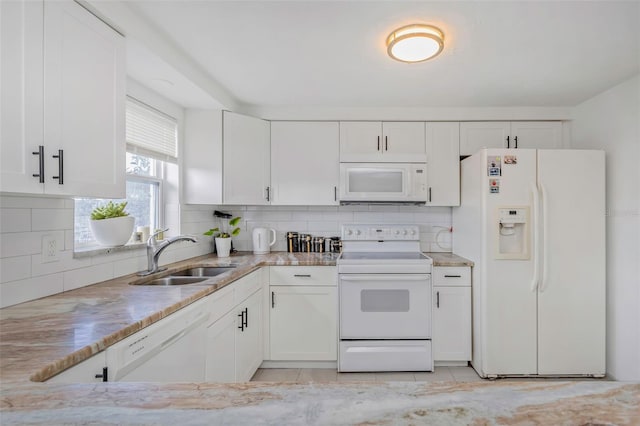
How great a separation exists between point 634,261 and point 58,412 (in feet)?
10.4

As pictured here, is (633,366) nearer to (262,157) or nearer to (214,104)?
(262,157)

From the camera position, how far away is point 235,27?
1.65 m

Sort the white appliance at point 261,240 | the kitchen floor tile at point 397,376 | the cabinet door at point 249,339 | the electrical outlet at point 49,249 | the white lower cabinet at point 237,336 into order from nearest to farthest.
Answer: the electrical outlet at point 49,249, the white lower cabinet at point 237,336, the cabinet door at point 249,339, the kitchen floor tile at point 397,376, the white appliance at point 261,240

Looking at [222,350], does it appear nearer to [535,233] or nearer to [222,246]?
[222,246]

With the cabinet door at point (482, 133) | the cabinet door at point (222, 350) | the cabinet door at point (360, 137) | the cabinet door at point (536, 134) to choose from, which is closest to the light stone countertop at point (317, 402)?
the cabinet door at point (222, 350)

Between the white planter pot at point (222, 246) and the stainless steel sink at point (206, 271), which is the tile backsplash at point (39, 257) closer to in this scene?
the stainless steel sink at point (206, 271)

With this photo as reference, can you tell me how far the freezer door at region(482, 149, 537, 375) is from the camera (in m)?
2.34

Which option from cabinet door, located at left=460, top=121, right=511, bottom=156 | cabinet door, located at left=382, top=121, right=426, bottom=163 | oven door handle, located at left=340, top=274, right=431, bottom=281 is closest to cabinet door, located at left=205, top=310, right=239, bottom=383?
oven door handle, located at left=340, top=274, right=431, bottom=281

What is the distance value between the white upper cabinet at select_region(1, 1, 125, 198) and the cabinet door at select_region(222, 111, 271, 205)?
1178 millimetres

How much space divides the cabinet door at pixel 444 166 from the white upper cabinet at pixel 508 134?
0.33 ft

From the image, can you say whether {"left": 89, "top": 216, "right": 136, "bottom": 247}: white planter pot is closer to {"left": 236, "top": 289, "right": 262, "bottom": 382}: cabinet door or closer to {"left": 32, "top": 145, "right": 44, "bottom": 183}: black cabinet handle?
{"left": 32, "top": 145, "right": 44, "bottom": 183}: black cabinet handle

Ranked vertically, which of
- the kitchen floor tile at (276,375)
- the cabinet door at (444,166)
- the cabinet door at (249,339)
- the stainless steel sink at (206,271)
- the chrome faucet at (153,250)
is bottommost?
the kitchen floor tile at (276,375)

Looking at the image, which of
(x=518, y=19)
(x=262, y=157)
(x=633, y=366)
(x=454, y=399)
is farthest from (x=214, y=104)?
(x=633, y=366)

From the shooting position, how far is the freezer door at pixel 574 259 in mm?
2334
